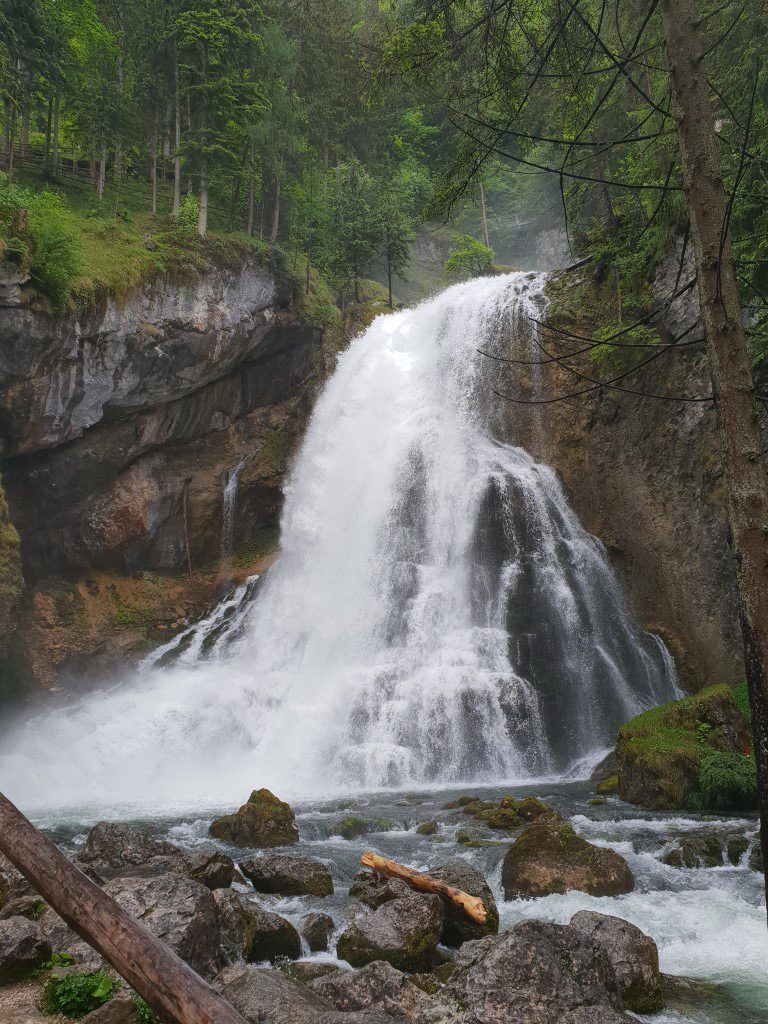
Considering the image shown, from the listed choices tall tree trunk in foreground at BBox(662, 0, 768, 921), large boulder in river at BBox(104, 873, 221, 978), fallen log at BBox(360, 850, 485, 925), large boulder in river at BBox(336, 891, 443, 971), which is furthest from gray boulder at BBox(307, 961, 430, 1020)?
tall tree trunk in foreground at BBox(662, 0, 768, 921)

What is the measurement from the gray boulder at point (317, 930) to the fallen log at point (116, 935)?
3601 mm

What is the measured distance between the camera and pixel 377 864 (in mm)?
7125

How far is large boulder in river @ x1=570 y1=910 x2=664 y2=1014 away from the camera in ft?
15.8

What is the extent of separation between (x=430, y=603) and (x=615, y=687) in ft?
15.8

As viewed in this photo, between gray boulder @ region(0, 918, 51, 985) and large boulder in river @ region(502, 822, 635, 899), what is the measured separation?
4556 mm

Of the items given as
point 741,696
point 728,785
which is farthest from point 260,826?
point 741,696

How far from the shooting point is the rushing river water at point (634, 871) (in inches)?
217

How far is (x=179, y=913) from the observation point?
496cm

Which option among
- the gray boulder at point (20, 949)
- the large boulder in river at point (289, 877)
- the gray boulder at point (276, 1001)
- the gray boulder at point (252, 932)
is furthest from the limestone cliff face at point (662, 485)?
the gray boulder at point (20, 949)

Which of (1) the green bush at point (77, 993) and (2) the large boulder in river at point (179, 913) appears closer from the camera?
(1) the green bush at point (77, 993)

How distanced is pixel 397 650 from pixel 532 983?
12297mm

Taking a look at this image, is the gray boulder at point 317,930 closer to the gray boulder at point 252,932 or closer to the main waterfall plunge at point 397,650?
the gray boulder at point 252,932

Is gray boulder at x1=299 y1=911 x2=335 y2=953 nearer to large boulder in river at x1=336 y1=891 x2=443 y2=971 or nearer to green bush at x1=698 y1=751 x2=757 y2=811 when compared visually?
large boulder in river at x1=336 y1=891 x2=443 y2=971

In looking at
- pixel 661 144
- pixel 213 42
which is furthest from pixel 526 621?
pixel 213 42
